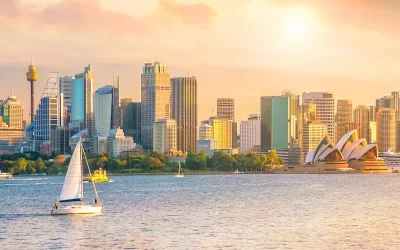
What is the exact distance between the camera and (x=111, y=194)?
310 feet

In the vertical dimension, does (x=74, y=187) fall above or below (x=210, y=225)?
above

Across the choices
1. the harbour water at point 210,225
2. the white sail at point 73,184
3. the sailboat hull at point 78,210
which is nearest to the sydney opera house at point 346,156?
the harbour water at point 210,225

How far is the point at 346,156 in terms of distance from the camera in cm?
19612

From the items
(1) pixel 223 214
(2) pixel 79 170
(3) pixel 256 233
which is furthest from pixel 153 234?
(1) pixel 223 214

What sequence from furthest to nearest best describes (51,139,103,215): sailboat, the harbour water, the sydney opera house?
the sydney opera house < (51,139,103,215): sailboat < the harbour water

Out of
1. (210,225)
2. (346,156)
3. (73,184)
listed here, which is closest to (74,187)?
(73,184)

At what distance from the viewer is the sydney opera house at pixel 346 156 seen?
631 ft

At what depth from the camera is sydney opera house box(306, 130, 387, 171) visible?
192m

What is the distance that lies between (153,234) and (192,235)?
80.3 inches

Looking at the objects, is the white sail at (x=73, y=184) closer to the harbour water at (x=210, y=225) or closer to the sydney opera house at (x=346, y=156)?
the harbour water at (x=210, y=225)

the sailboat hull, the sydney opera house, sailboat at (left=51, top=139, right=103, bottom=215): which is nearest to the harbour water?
the sailboat hull

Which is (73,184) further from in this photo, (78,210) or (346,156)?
(346,156)

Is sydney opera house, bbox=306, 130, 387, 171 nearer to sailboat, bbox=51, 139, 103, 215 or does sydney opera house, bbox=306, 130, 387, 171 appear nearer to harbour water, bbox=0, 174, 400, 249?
harbour water, bbox=0, 174, 400, 249

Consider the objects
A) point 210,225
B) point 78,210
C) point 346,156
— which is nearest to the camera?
point 210,225
